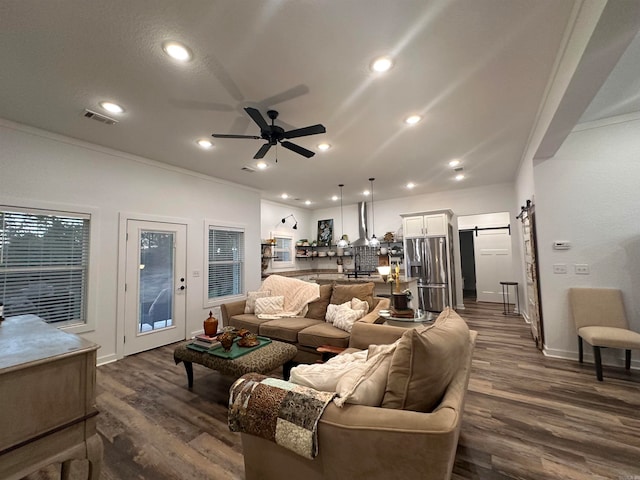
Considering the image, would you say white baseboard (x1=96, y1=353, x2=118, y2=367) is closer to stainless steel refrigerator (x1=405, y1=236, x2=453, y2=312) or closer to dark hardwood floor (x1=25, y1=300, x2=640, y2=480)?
dark hardwood floor (x1=25, y1=300, x2=640, y2=480)

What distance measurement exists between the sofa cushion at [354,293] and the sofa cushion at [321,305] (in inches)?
5.9

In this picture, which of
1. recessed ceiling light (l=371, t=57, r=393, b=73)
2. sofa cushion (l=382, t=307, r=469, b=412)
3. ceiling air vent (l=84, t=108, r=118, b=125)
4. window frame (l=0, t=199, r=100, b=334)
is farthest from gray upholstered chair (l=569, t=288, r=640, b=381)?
window frame (l=0, t=199, r=100, b=334)

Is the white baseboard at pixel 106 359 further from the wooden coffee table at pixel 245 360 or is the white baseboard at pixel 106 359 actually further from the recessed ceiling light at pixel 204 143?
the recessed ceiling light at pixel 204 143

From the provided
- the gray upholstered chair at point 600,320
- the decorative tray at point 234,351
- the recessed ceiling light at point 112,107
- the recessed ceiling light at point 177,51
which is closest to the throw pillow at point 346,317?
the decorative tray at point 234,351

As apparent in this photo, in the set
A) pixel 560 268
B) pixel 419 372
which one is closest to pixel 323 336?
pixel 419 372

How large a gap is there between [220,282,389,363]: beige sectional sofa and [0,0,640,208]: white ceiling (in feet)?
6.82

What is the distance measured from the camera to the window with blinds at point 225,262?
16.7ft

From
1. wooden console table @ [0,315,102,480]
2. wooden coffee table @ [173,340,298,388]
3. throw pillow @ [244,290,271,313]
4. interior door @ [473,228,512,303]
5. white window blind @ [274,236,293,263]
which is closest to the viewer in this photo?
wooden console table @ [0,315,102,480]

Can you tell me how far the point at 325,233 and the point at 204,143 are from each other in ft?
17.1

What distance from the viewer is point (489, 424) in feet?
6.95

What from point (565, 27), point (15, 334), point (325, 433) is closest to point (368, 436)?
point (325, 433)

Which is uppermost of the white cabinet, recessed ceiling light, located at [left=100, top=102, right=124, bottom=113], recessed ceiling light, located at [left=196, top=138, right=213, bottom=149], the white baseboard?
recessed ceiling light, located at [left=100, top=102, right=124, bottom=113]

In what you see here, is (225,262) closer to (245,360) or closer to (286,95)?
(245,360)

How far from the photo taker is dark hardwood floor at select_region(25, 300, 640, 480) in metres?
1.71
